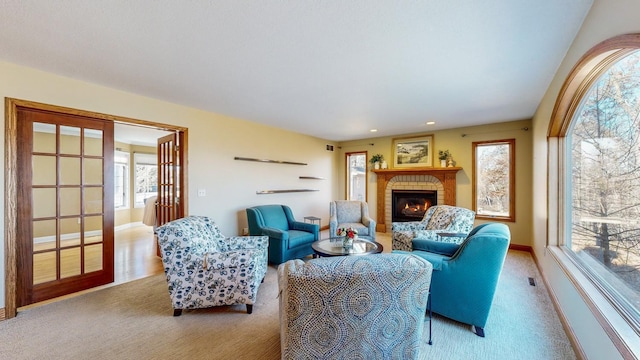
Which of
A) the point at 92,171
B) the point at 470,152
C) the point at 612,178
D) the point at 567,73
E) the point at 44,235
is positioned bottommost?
the point at 44,235

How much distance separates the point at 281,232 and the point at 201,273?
55.6 inches

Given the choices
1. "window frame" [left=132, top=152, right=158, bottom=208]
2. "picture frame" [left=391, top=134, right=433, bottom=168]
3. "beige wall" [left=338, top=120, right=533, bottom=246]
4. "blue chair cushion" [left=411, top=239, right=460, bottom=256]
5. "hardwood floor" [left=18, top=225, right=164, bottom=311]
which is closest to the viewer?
"blue chair cushion" [left=411, top=239, right=460, bottom=256]

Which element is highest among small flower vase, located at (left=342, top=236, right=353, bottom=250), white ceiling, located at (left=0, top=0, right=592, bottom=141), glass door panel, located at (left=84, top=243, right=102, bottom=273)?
white ceiling, located at (left=0, top=0, right=592, bottom=141)

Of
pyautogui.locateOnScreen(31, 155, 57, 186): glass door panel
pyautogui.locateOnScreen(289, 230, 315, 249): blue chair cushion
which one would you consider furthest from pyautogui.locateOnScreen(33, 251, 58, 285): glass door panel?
pyautogui.locateOnScreen(289, 230, 315, 249): blue chair cushion

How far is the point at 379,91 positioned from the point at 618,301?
274 centimetres

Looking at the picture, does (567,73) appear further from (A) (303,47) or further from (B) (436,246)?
(A) (303,47)

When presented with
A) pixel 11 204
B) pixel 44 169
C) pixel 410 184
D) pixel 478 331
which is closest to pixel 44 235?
pixel 11 204

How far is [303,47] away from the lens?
2.18 m

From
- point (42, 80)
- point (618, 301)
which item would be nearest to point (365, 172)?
point (618, 301)

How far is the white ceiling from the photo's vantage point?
1.70m

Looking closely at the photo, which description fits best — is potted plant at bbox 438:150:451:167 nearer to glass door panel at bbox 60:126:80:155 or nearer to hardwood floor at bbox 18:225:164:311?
hardwood floor at bbox 18:225:164:311

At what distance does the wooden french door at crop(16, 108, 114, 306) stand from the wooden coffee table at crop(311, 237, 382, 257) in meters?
2.74

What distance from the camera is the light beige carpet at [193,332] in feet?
6.48

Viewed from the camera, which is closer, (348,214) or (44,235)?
(44,235)
